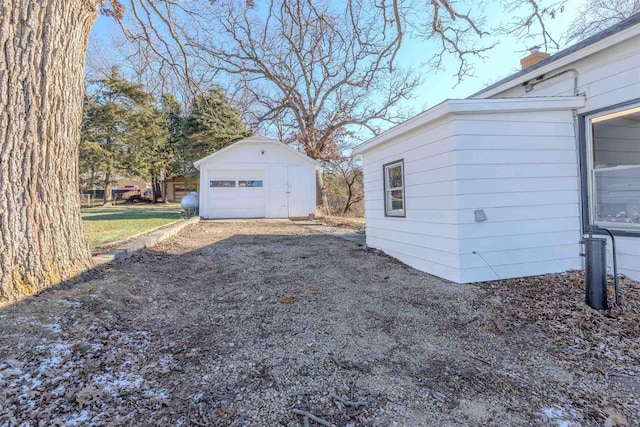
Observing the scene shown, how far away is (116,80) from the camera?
20.6 m

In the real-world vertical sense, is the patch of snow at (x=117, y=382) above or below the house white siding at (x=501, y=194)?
below

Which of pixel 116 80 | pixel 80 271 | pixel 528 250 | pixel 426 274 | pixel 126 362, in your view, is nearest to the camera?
pixel 126 362

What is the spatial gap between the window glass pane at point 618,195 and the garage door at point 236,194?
10982 millimetres

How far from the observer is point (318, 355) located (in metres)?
2.21

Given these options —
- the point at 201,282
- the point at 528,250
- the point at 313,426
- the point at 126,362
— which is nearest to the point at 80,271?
the point at 201,282

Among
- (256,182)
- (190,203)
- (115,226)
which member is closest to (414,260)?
(115,226)

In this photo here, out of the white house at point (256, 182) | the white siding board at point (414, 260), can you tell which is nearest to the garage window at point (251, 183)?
the white house at point (256, 182)

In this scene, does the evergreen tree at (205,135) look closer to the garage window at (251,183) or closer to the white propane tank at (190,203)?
the white propane tank at (190,203)

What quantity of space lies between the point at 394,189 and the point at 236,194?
359 inches

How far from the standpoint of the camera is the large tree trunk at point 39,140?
253 cm

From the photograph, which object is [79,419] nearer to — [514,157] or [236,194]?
[514,157]

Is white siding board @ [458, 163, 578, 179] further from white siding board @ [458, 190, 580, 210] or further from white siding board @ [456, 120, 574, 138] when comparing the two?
white siding board @ [456, 120, 574, 138]

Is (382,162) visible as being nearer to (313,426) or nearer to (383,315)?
(383,315)

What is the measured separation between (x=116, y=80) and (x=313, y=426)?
25069 mm
